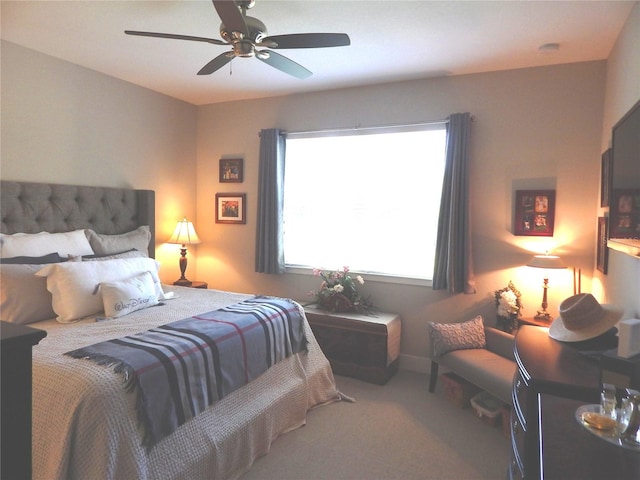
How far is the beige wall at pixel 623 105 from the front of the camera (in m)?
2.06

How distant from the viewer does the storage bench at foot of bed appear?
11.2 ft

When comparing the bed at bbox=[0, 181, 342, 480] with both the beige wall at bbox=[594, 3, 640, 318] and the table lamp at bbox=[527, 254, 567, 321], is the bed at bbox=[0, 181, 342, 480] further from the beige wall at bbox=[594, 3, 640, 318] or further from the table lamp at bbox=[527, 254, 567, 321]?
the beige wall at bbox=[594, 3, 640, 318]

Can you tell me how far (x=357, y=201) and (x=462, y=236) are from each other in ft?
3.58

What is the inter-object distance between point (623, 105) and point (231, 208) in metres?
3.61

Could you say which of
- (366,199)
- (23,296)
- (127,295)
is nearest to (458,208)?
(366,199)

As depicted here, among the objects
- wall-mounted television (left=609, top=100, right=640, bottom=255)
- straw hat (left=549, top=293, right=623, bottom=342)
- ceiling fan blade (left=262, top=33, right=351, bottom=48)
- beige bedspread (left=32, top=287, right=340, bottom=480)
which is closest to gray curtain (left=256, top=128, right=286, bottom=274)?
beige bedspread (left=32, top=287, right=340, bottom=480)

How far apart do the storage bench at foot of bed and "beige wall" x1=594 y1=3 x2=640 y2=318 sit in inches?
63.8

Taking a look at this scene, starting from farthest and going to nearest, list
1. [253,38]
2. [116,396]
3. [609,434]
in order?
[253,38] < [116,396] < [609,434]

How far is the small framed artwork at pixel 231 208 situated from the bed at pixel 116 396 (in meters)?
1.00

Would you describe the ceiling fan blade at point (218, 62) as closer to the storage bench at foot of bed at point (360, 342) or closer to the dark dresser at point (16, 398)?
the dark dresser at point (16, 398)

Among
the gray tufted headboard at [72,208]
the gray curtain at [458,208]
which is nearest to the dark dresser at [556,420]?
the gray curtain at [458,208]

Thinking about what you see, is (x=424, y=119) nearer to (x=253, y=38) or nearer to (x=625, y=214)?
(x=253, y=38)

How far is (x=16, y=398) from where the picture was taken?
78 cm

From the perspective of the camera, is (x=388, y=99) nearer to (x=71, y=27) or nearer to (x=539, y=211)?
(x=539, y=211)
